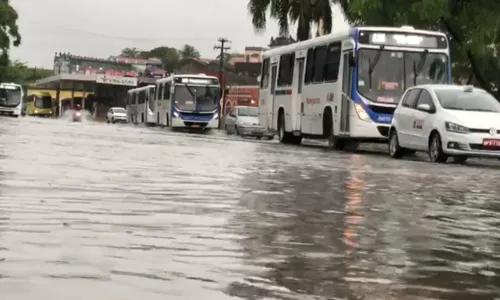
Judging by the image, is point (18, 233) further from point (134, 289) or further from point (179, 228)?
point (134, 289)

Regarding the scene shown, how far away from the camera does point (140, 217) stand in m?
8.02

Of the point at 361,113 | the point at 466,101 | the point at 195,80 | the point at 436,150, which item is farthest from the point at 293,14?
the point at 436,150

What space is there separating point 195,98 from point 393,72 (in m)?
23.3

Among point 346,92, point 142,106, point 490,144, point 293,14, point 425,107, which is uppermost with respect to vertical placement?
point 293,14

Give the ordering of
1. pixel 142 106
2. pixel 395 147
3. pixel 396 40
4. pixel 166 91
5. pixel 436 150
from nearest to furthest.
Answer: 1. pixel 436 150
2. pixel 395 147
3. pixel 396 40
4. pixel 166 91
5. pixel 142 106

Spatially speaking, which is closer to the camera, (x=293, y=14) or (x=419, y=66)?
(x=419, y=66)

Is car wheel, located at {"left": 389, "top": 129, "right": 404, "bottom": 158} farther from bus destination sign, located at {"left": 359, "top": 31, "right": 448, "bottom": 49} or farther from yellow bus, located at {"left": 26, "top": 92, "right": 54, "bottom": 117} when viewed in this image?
yellow bus, located at {"left": 26, "top": 92, "right": 54, "bottom": 117}

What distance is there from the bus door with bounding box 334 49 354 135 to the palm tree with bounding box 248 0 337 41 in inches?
705

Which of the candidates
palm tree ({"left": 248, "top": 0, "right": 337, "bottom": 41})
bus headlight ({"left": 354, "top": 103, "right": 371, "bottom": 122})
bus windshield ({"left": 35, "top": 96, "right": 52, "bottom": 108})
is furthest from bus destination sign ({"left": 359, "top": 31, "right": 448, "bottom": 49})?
bus windshield ({"left": 35, "top": 96, "right": 52, "bottom": 108})

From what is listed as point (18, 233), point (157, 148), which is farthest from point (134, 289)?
point (157, 148)

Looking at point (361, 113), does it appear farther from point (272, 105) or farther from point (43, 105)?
point (43, 105)

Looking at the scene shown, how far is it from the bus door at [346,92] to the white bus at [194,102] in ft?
73.4

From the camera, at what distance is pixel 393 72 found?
77.9 ft

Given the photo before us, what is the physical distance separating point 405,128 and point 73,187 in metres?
11.6
